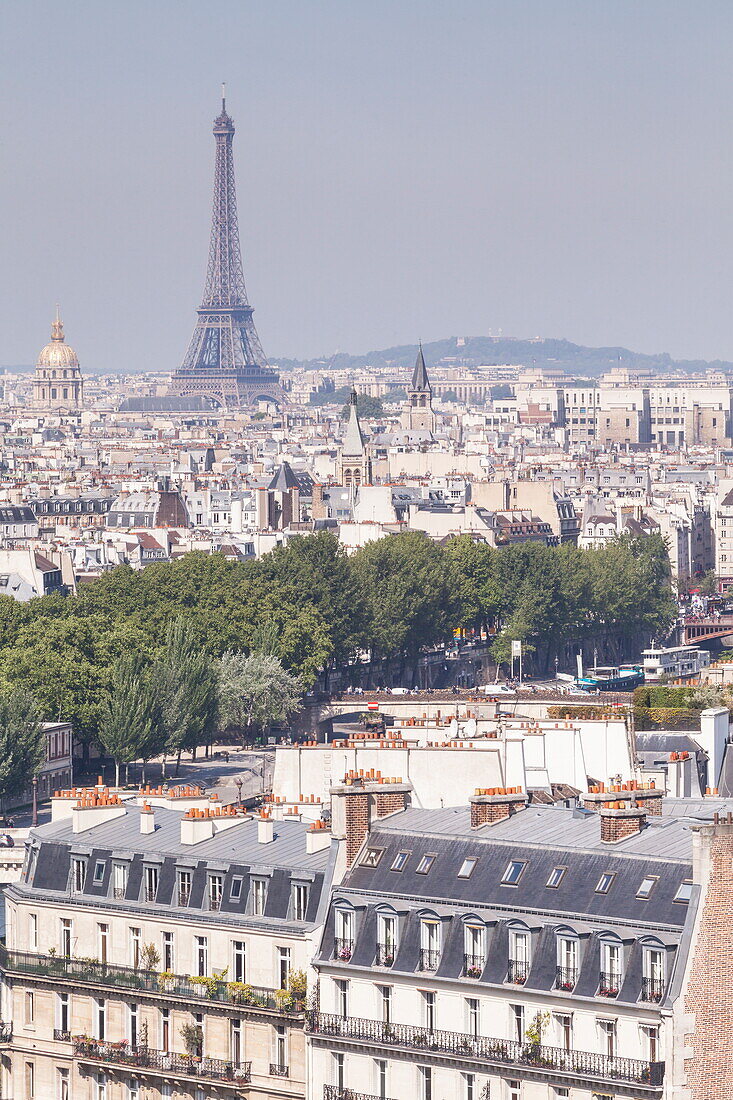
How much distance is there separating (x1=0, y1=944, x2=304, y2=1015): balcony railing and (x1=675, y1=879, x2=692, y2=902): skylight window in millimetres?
A: 4735

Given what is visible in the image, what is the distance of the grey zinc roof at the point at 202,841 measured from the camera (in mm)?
34062

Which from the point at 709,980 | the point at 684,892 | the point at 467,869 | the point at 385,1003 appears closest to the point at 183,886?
the point at 385,1003

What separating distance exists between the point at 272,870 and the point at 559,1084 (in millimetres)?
4625

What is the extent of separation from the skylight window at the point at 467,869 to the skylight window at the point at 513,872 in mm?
420

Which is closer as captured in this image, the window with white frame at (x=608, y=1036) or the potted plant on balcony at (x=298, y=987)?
the window with white frame at (x=608, y=1036)

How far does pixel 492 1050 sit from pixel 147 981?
503 centimetres

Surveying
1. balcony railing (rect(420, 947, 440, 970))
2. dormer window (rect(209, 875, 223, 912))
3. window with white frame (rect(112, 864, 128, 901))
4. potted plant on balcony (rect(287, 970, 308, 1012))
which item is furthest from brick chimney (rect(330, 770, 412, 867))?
window with white frame (rect(112, 864, 128, 901))

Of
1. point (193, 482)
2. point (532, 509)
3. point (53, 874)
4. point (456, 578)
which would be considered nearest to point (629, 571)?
point (456, 578)

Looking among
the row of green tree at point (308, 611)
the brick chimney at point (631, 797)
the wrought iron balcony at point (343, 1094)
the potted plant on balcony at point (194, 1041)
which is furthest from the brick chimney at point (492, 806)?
the row of green tree at point (308, 611)

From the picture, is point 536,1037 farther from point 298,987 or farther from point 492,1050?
point 298,987

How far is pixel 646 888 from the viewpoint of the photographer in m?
30.5

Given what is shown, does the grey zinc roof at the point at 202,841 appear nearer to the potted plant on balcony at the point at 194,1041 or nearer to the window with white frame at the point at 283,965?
the window with white frame at the point at 283,965

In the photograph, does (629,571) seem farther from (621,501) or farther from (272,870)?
(272,870)

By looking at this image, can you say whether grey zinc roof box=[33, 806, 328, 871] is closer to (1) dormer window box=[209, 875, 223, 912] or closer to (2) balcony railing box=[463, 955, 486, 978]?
(1) dormer window box=[209, 875, 223, 912]
